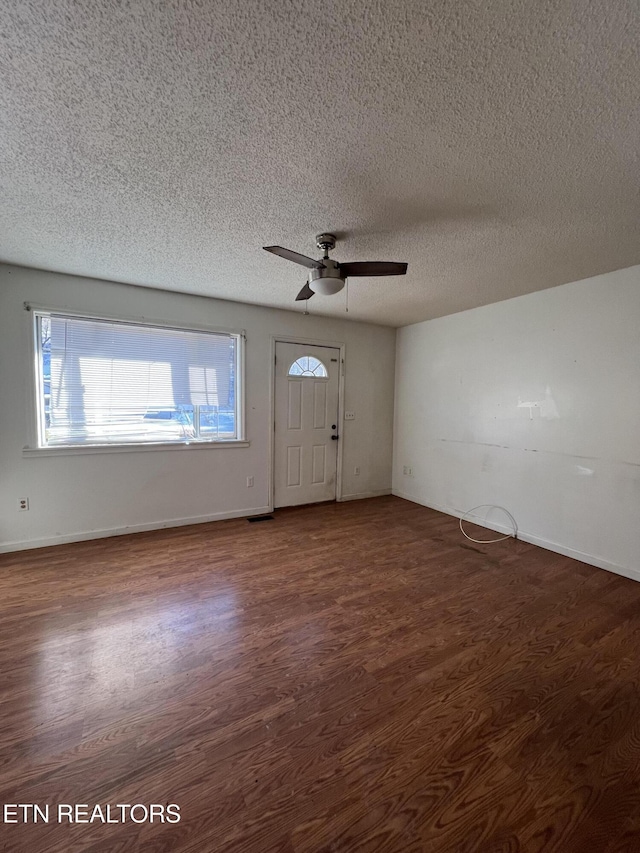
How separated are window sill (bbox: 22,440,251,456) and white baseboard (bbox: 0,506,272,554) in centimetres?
80

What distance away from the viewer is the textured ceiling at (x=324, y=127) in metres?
1.04

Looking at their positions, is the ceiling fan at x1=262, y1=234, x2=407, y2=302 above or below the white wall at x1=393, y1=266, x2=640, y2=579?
above

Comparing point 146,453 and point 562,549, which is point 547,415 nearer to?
point 562,549

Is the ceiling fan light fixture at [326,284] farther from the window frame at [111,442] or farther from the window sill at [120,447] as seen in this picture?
the window sill at [120,447]

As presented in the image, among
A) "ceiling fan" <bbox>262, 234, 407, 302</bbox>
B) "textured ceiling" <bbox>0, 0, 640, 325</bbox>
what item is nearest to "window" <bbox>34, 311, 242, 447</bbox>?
"textured ceiling" <bbox>0, 0, 640, 325</bbox>

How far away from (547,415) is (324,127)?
3156mm

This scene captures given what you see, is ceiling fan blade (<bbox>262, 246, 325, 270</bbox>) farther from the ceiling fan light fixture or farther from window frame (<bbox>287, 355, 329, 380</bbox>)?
window frame (<bbox>287, 355, 329, 380</bbox>)

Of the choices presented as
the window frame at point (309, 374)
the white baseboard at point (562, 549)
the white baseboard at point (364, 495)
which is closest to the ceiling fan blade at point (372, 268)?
the window frame at point (309, 374)

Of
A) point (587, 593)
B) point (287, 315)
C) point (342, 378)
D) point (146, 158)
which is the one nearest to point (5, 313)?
point (146, 158)

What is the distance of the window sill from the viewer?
3.18 meters

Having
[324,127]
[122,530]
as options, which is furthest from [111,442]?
[324,127]

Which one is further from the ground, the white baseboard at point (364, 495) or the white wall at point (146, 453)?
the white wall at point (146, 453)

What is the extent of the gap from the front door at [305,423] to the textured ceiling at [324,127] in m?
1.87

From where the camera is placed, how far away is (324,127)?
143 cm
